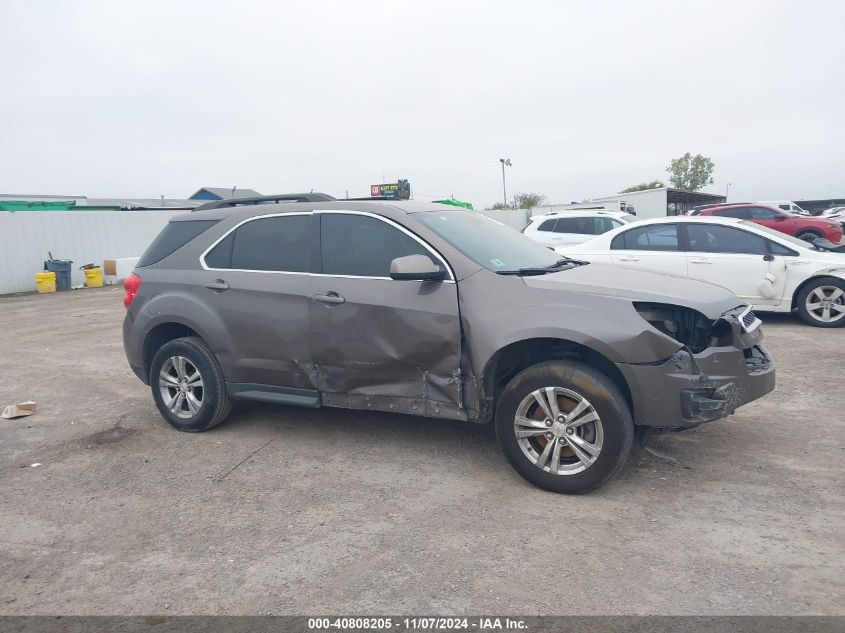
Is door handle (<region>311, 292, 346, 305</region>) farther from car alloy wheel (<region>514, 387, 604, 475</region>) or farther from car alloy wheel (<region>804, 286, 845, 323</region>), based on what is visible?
car alloy wheel (<region>804, 286, 845, 323</region>)

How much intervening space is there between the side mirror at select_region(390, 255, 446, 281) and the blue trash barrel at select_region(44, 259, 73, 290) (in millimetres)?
17490

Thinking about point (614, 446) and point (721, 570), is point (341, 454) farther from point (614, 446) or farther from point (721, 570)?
point (721, 570)

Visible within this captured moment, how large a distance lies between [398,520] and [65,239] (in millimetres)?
19396

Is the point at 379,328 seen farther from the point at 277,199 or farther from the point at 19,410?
the point at 19,410

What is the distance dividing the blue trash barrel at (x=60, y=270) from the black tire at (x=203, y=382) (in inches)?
608

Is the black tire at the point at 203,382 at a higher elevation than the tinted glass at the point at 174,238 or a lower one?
lower

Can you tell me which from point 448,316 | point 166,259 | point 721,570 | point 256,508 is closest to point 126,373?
point 166,259

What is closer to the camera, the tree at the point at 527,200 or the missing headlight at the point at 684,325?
the missing headlight at the point at 684,325

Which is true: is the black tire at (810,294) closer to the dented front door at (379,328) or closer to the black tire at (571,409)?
the black tire at (571,409)

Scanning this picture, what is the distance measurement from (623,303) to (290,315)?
95.3 inches

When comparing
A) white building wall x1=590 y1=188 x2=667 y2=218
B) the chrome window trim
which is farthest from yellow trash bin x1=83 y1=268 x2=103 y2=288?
white building wall x1=590 y1=188 x2=667 y2=218

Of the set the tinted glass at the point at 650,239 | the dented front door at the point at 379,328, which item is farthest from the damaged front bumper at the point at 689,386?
the tinted glass at the point at 650,239

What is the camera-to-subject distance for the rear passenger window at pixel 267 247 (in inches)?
208

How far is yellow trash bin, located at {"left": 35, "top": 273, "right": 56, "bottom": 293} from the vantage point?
1848 centimetres
